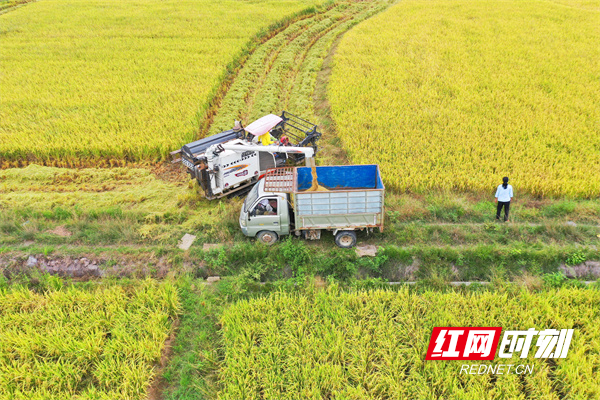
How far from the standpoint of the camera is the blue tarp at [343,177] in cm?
1163

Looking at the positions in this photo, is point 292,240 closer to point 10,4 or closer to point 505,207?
point 505,207

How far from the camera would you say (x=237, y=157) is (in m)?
12.5

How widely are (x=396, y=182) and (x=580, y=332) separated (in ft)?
21.8

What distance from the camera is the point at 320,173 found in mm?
11742

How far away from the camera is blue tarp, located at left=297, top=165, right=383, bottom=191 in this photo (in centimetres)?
1163

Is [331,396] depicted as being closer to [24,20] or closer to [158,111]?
[158,111]

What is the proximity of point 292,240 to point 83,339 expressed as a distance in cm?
580

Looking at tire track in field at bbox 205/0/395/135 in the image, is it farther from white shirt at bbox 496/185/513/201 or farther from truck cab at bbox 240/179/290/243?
white shirt at bbox 496/185/513/201

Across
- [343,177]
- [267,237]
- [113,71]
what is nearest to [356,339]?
[267,237]

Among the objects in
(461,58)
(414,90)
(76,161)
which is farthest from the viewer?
(461,58)

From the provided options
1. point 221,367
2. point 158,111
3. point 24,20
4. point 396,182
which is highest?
point 24,20

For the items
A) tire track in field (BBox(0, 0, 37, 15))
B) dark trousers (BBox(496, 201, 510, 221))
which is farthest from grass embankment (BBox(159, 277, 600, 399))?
tire track in field (BBox(0, 0, 37, 15))

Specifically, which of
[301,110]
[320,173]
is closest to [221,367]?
[320,173]

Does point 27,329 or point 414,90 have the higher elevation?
point 414,90
